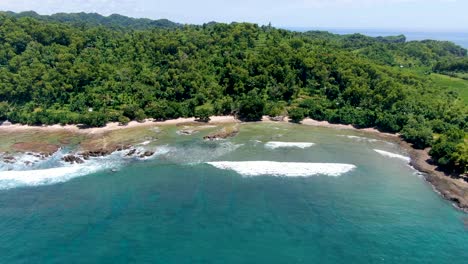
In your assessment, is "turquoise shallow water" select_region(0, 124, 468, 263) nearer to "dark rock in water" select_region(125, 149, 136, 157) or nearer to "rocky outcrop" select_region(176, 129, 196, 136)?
"dark rock in water" select_region(125, 149, 136, 157)

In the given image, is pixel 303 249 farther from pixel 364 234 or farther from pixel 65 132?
pixel 65 132

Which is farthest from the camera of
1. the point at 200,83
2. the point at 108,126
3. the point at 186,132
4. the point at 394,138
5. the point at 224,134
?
the point at 200,83

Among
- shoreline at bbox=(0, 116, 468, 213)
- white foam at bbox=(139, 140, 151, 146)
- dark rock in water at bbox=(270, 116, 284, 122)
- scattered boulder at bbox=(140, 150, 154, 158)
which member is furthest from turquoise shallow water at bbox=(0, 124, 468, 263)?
dark rock in water at bbox=(270, 116, 284, 122)

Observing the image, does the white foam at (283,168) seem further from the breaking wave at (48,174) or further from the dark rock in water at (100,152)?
the breaking wave at (48,174)

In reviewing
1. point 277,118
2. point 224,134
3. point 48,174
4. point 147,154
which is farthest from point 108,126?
point 277,118

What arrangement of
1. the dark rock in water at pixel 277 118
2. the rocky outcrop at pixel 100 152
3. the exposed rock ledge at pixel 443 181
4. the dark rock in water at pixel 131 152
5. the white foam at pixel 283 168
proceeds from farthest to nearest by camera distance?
the dark rock in water at pixel 277 118 → the dark rock in water at pixel 131 152 → the rocky outcrop at pixel 100 152 → the white foam at pixel 283 168 → the exposed rock ledge at pixel 443 181

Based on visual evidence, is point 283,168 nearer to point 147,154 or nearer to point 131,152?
point 147,154

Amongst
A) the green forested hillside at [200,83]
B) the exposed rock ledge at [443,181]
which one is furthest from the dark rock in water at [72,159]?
the exposed rock ledge at [443,181]
